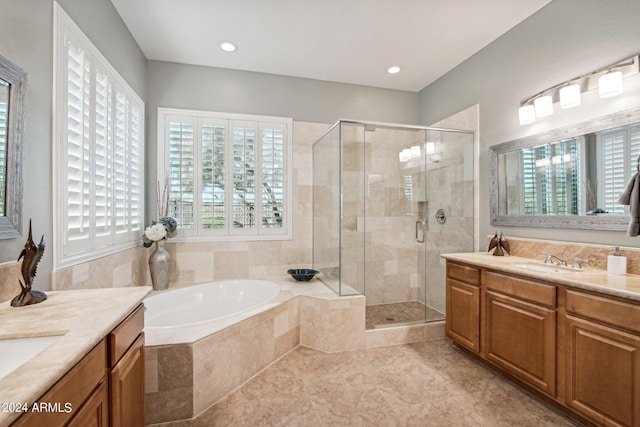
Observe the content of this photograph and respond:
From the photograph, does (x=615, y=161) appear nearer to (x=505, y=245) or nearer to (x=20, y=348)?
(x=505, y=245)

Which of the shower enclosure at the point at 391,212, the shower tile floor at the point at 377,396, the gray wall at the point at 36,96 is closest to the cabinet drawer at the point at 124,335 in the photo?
the gray wall at the point at 36,96

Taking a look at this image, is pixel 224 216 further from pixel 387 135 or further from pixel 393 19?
pixel 393 19

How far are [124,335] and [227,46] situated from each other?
273 centimetres

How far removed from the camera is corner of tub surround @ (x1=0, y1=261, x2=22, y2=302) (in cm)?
124

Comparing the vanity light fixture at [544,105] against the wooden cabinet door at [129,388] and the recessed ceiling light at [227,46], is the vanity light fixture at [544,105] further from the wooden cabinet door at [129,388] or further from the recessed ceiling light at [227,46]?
the wooden cabinet door at [129,388]

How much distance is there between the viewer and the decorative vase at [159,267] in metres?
2.86

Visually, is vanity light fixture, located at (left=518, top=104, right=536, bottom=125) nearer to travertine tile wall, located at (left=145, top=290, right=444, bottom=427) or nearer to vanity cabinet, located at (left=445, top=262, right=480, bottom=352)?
vanity cabinet, located at (left=445, top=262, right=480, bottom=352)

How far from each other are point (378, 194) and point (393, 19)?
1.63 m

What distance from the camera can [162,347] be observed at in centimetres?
175

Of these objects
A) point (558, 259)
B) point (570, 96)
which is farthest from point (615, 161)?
point (558, 259)

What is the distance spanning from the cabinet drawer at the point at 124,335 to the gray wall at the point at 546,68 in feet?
9.25

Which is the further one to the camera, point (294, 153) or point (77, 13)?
point (294, 153)

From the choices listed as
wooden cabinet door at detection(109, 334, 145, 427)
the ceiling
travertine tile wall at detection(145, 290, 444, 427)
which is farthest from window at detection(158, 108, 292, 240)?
wooden cabinet door at detection(109, 334, 145, 427)

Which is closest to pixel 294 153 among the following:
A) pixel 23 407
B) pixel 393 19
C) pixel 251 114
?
pixel 251 114
